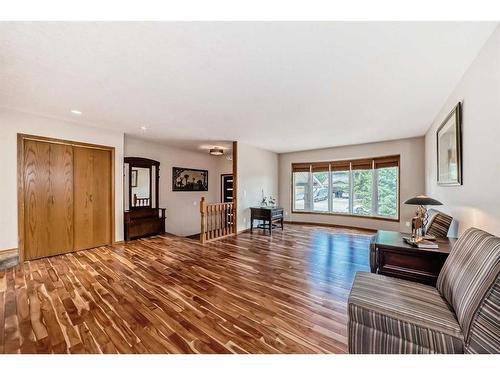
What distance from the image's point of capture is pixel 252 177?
20.4ft

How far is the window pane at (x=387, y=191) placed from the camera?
5.62m

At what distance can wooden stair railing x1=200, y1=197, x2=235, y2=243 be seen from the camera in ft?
15.8

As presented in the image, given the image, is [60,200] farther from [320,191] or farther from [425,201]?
[320,191]

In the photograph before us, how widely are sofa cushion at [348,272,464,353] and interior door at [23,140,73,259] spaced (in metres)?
4.74

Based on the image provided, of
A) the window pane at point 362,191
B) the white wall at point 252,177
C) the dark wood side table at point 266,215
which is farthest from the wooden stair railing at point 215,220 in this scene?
the window pane at point 362,191

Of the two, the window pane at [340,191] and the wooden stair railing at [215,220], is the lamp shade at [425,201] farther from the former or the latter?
the window pane at [340,191]

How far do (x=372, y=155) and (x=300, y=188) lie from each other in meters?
2.38

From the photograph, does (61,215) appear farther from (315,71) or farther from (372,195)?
(372,195)

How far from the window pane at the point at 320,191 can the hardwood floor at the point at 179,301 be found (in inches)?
114

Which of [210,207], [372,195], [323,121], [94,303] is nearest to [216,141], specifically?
[210,207]

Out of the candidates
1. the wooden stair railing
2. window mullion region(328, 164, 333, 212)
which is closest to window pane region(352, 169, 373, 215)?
window mullion region(328, 164, 333, 212)

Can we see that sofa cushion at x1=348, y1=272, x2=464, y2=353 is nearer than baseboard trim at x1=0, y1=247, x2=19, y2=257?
Yes

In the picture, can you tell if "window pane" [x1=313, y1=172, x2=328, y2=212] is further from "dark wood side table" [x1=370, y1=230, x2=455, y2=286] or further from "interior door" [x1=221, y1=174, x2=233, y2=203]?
"dark wood side table" [x1=370, y1=230, x2=455, y2=286]
